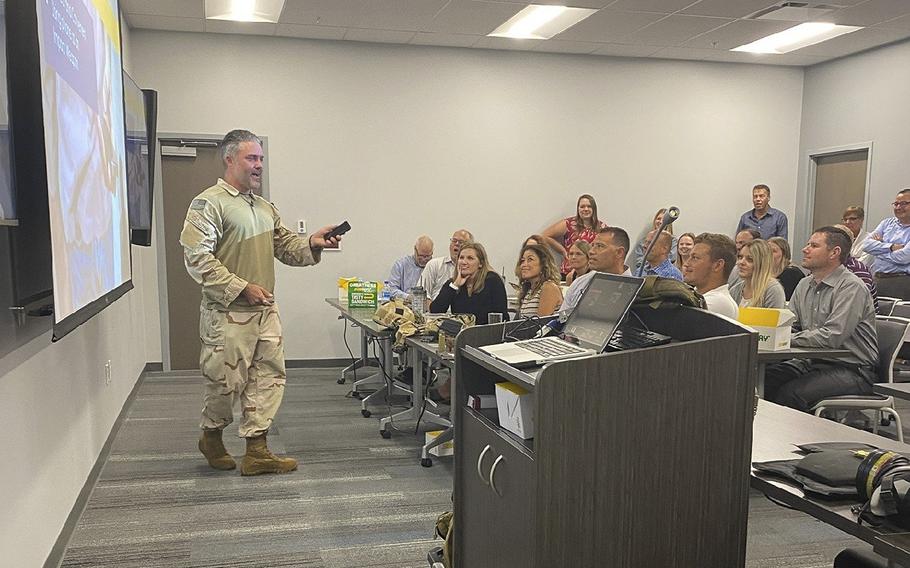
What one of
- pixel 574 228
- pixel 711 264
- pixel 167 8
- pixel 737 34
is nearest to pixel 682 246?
pixel 574 228

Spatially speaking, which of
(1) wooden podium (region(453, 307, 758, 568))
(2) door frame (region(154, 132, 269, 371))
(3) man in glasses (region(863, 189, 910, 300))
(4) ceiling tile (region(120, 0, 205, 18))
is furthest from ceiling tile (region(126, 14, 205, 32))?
(3) man in glasses (region(863, 189, 910, 300))

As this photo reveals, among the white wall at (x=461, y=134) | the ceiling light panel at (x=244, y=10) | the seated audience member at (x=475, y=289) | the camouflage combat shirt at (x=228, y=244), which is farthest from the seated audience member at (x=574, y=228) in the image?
the camouflage combat shirt at (x=228, y=244)

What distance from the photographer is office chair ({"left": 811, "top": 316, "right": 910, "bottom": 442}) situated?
3.43 meters

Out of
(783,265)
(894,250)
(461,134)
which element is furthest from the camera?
(461,134)

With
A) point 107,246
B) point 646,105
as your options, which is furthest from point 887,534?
point 646,105

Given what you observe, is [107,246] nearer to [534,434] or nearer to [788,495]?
[534,434]

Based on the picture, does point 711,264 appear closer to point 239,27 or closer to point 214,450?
point 214,450

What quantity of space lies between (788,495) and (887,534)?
0.83 feet

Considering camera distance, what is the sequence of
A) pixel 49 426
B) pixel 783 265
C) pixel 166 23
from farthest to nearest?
pixel 166 23 → pixel 783 265 → pixel 49 426

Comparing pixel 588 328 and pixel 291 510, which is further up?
pixel 588 328

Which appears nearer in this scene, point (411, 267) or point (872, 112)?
point (411, 267)

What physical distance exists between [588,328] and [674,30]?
5.32 metres

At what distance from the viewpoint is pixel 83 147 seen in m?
2.30

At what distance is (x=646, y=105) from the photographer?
24.4ft
